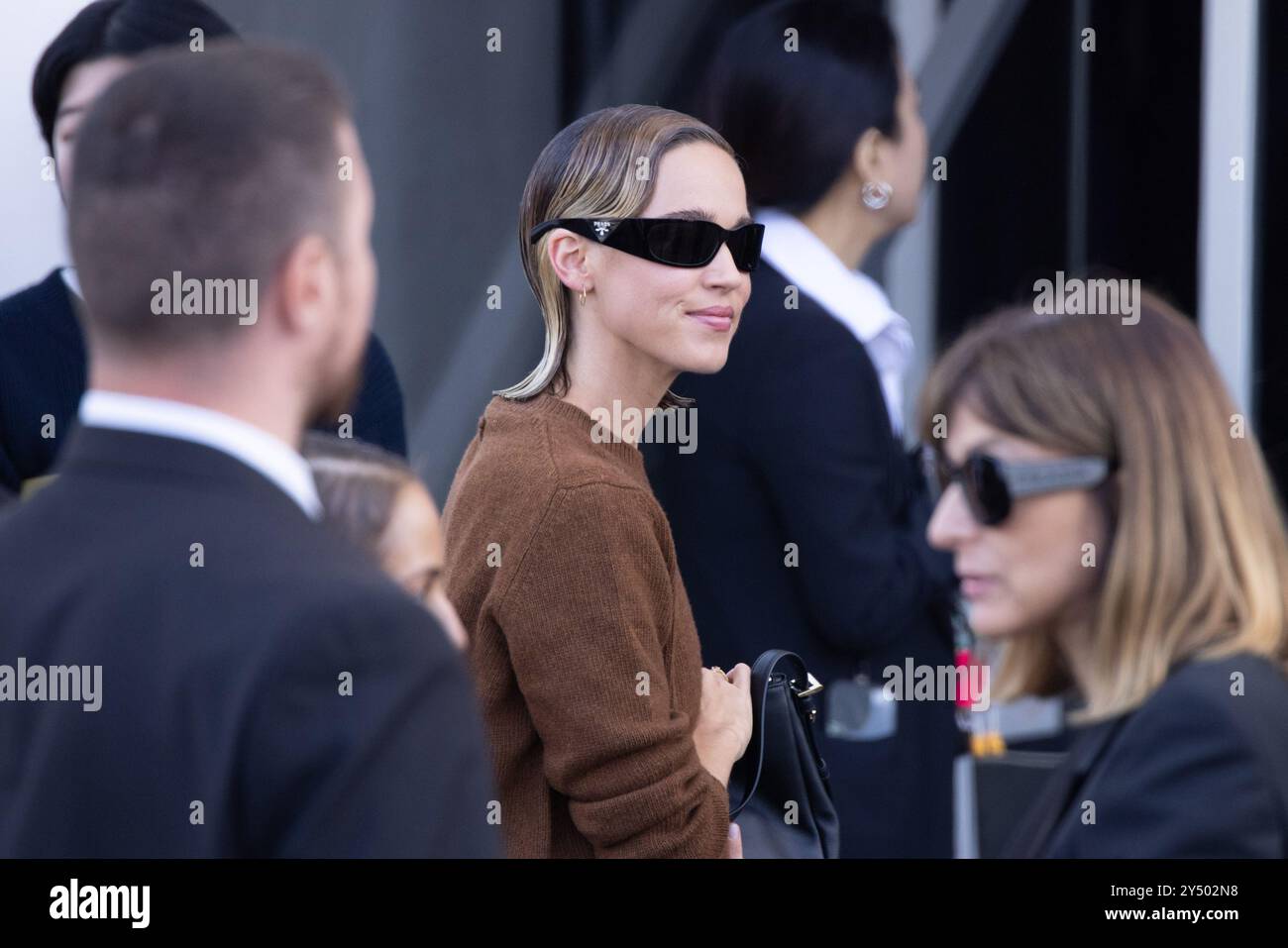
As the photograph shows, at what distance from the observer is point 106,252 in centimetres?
126

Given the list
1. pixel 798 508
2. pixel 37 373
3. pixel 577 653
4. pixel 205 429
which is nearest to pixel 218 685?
pixel 205 429


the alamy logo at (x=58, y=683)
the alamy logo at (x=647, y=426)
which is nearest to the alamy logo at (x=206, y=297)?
the alamy logo at (x=58, y=683)

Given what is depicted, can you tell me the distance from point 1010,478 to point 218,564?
975mm

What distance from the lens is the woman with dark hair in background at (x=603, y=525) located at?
1893mm

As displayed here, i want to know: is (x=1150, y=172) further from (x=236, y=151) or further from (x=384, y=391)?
(x=236, y=151)

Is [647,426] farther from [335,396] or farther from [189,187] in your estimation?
[189,187]

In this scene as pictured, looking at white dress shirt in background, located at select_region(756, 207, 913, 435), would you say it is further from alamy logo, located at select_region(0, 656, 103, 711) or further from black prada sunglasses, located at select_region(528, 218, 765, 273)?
alamy logo, located at select_region(0, 656, 103, 711)

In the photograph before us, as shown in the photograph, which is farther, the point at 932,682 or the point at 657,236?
the point at 932,682

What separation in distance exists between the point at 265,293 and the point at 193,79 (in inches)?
7.2

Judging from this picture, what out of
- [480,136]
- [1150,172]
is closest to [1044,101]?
[1150,172]

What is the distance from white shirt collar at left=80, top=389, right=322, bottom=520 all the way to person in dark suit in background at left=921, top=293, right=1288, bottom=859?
87 cm

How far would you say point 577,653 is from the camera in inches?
74.3

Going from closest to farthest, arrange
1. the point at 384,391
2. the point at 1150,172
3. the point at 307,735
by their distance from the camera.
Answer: the point at 307,735, the point at 384,391, the point at 1150,172

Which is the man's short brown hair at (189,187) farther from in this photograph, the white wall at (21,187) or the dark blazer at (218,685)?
the white wall at (21,187)
